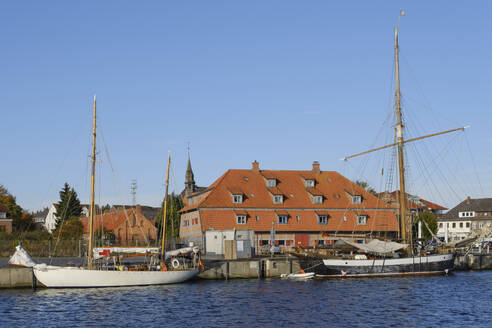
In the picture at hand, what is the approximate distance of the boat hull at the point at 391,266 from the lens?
5884 cm

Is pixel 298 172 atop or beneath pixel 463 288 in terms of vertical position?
atop

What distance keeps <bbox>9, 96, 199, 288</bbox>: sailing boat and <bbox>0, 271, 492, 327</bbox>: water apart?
983 millimetres

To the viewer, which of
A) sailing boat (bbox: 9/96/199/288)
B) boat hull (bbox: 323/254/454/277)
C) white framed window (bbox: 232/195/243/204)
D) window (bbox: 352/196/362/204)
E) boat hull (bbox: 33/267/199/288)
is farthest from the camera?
window (bbox: 352/196/362/204)

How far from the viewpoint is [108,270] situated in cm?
5134

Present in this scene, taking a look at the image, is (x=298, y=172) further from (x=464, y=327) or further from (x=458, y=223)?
(x=458, y=223)

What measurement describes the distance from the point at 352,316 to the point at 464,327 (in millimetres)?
6357

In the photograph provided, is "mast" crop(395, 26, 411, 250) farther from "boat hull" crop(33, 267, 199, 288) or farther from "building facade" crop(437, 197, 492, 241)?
"building facade" crop(437, 197, 492, 241)

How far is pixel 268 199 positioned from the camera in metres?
81.4

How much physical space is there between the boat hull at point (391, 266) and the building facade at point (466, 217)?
76.8 meters

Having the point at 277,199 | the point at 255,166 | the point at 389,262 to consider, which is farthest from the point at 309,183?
the point at 389,262

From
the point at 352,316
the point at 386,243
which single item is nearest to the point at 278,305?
the point at 352,316

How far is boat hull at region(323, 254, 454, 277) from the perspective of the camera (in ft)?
193

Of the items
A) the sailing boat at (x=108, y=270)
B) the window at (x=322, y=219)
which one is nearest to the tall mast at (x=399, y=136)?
the window at (x=322, y=219)

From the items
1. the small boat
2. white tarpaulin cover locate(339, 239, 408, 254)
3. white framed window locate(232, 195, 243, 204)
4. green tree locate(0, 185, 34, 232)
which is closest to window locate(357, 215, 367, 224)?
white framed window locate(232, 195, 243, 204)
